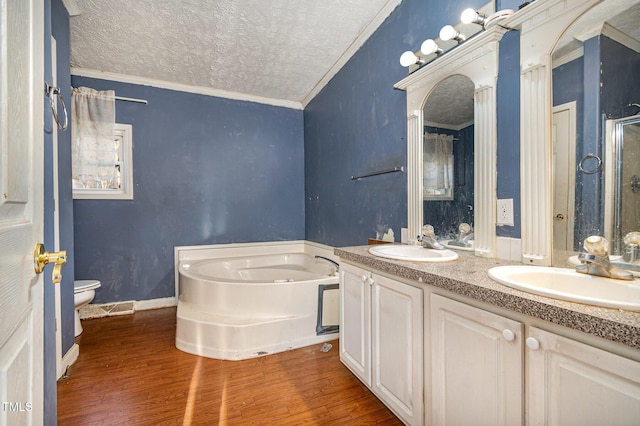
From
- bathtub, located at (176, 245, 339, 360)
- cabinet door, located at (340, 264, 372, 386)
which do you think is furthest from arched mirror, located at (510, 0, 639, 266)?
bathtub, located at (176, 245, 339, 360)

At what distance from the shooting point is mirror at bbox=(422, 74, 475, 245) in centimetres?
166

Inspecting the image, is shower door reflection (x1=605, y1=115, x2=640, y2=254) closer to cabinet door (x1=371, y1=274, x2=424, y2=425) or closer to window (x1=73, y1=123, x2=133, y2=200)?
cabinet door (x1=371, y1=274, x2=424, y2=425)

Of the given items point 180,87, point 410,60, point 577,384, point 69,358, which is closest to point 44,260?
point 577,384

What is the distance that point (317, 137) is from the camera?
3512 mm

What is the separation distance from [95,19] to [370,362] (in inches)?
123

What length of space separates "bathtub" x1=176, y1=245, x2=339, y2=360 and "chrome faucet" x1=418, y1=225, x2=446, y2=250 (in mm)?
892

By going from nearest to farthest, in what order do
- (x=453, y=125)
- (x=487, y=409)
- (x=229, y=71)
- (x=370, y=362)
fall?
(x=487, y=409) → (x=370, y=362) → (x=453, y=125) → (x=229, y=71)

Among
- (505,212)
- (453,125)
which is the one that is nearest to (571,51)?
(453,125)

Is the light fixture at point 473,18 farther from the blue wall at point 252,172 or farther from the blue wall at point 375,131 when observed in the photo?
the blue wall at point 252,172

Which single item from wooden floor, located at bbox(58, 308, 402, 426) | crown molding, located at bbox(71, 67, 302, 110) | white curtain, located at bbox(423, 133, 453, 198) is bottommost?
wooden floor, located at bbox(58, 308, 402, 426)

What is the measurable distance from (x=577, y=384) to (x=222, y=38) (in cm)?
303

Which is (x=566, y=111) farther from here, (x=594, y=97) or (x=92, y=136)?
(x=92, y=136)

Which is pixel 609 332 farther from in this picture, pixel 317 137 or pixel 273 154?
pixel 273 154

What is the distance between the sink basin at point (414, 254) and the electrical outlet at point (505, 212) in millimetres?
279
